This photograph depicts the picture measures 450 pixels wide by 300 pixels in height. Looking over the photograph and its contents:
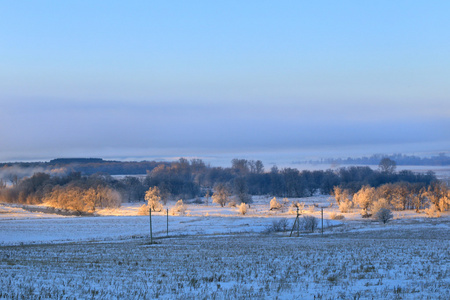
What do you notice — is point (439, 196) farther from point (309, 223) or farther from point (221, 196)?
point (221, 196)

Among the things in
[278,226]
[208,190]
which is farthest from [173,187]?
[278,226]

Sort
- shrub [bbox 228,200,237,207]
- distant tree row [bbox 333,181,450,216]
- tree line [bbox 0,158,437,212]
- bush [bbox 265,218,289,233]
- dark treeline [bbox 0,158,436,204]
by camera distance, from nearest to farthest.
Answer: bush [bbox 265,218,289,233]
distant tree row [bbox 333,181,450,216]
tree line [bbox 0,158,437,212]
shrub [bbox 228,200,237,207]
dark treeline [bbox 0,158,436,204]

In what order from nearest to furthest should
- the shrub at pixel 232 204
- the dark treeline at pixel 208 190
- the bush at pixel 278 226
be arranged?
the bush at pixel 278 226 < the shrub at pixel 232 204 < the dark treeline at pixel 208 190

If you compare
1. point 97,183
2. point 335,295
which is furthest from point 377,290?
point 97,183

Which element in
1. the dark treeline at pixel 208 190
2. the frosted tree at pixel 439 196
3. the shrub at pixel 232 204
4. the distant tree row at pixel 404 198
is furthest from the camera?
the dark treeline at pixel 208 190

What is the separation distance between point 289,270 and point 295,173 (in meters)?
157

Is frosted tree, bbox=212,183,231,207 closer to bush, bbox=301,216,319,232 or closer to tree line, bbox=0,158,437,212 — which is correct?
tree line, bbox=0,158,437,212

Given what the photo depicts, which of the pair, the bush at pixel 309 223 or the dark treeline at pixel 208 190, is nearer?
the bush at pixel 309 223

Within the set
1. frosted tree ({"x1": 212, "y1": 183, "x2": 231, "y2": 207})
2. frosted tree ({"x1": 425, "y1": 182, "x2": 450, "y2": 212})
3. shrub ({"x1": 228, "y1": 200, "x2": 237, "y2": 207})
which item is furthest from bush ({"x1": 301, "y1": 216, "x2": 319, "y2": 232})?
frosted tree ({"x1": 212, "y1": 183, "x2": 231, "y2": 207})

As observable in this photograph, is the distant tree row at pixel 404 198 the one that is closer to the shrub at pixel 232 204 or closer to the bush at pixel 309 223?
the shrub at pixel 232 204

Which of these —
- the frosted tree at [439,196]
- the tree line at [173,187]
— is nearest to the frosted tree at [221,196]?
the tree line at [173,187]

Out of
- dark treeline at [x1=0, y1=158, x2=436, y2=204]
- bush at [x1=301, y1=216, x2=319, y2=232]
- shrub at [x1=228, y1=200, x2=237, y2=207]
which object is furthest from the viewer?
dark treeline at [x1=0, y1=158, x2=436, y2=204]

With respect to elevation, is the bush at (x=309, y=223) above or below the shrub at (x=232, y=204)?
above

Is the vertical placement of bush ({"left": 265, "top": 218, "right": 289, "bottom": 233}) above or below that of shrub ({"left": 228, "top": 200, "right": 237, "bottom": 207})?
above
